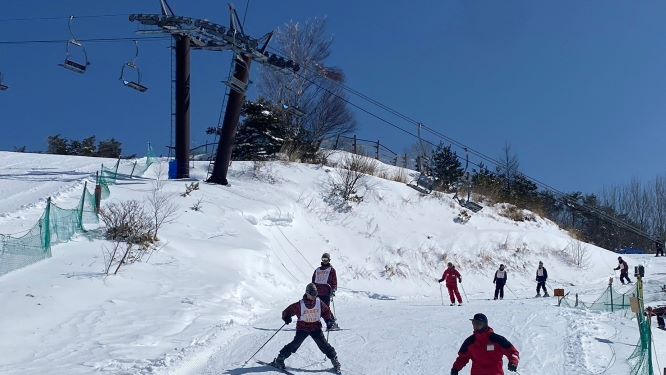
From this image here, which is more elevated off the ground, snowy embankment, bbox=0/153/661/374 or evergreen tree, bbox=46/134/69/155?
evergreen tree, bbox=46/134/69/155

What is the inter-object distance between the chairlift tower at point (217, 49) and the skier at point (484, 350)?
21.4 m

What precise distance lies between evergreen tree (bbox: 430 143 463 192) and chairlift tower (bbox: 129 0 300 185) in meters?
18.7

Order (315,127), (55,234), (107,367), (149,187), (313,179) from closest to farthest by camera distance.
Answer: (107,367)
(55,234)
(149,187)
(313,179)
(315,127)

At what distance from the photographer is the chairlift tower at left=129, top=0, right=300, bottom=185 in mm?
28078

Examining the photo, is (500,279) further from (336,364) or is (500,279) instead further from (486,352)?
(486,352)

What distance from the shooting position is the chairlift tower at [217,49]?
2808 centimetres

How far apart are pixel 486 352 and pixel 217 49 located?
23.1 metres

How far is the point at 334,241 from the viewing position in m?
30.2

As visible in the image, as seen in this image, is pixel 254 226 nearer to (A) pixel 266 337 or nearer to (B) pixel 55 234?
(B) pixel 55 234

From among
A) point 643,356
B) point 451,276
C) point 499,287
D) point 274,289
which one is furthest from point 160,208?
point 643,356

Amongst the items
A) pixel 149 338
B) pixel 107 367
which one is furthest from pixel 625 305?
pixel 107 367

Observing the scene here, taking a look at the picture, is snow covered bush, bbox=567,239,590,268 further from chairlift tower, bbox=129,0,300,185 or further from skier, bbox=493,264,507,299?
chairlift tower, bbox=129,0,300,185

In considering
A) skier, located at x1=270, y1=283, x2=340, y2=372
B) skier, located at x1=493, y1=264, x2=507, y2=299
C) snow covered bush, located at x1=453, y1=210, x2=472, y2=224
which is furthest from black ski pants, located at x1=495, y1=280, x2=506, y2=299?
skier, located at x1=270, y1=283, x2=340, y2=372

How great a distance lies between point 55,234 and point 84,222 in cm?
231
